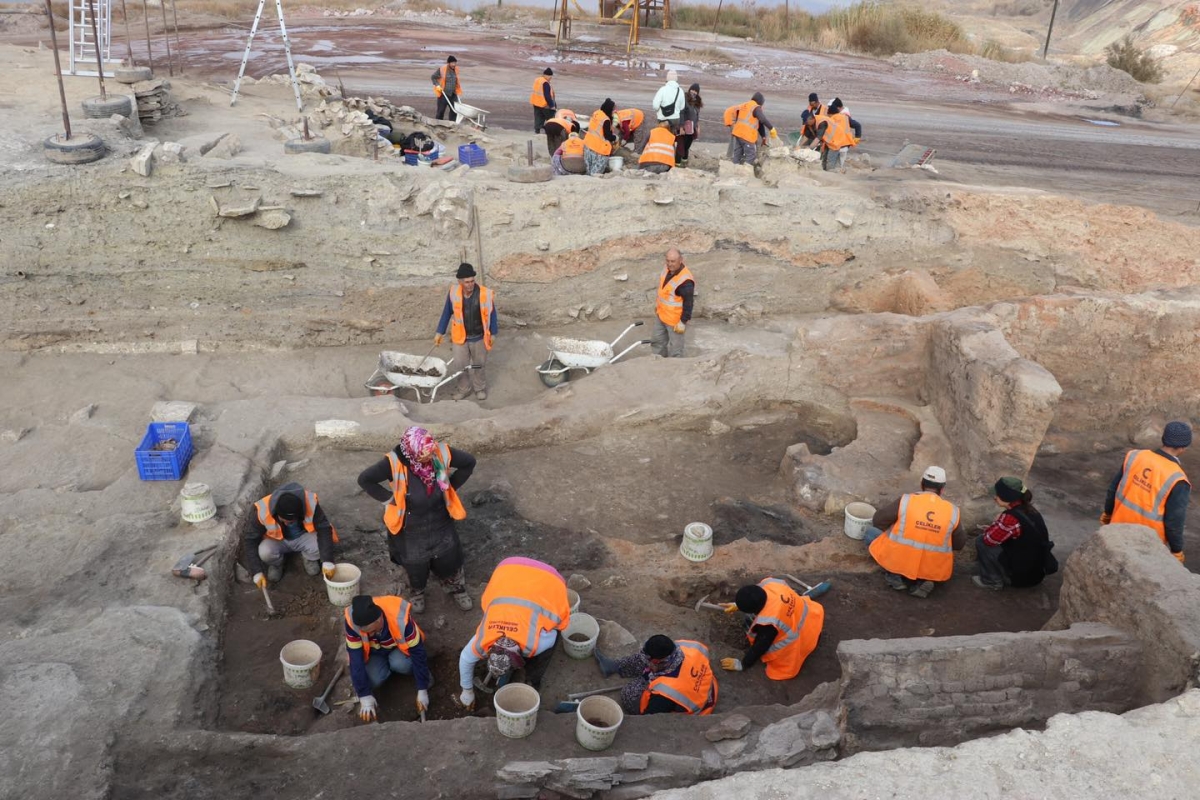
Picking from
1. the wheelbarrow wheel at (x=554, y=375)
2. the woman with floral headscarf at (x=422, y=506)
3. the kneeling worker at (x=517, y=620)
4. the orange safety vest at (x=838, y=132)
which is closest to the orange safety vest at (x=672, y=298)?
the wheelbarrow wheel at (x=554, y=375)

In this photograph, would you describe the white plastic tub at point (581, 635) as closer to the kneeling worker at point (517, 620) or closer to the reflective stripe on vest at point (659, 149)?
the kneeling worker at point (517, 620)

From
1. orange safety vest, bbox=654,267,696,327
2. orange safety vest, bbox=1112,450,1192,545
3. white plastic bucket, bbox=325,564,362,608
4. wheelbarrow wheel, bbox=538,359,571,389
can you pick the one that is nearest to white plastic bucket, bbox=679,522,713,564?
white plastic bucket, bbox=325,564,362,608

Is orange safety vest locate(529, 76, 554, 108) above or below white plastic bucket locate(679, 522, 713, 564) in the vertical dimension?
above

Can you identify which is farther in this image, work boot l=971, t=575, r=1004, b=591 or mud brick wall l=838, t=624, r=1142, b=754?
work boot l=971, t=575, r=1004, b=591

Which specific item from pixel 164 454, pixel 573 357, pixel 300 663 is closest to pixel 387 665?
pixel 300 663

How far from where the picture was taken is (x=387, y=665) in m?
5.57

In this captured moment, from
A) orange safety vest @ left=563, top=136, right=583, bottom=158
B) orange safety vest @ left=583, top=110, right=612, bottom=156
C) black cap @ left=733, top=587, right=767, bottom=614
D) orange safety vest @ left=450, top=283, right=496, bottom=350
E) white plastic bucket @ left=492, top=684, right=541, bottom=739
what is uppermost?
orange safety vest @ left=583, top=110, right=612, bottom=156

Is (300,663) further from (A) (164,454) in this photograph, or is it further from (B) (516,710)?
(A) (164,454)

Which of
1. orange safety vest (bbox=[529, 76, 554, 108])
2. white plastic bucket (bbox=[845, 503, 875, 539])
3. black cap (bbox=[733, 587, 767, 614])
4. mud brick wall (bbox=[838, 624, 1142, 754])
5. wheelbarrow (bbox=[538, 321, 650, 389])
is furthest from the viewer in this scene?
orange safety vest (bbox=[529, 76, 554, 108])

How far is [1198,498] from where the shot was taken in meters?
8.35

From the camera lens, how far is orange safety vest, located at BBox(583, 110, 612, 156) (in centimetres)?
1206

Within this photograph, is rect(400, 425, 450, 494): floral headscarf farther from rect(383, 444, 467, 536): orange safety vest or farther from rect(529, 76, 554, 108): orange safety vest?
rect(529, 76, 554, 108): orange safety vest

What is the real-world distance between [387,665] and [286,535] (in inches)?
58.1

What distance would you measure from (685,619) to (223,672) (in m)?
3.13
